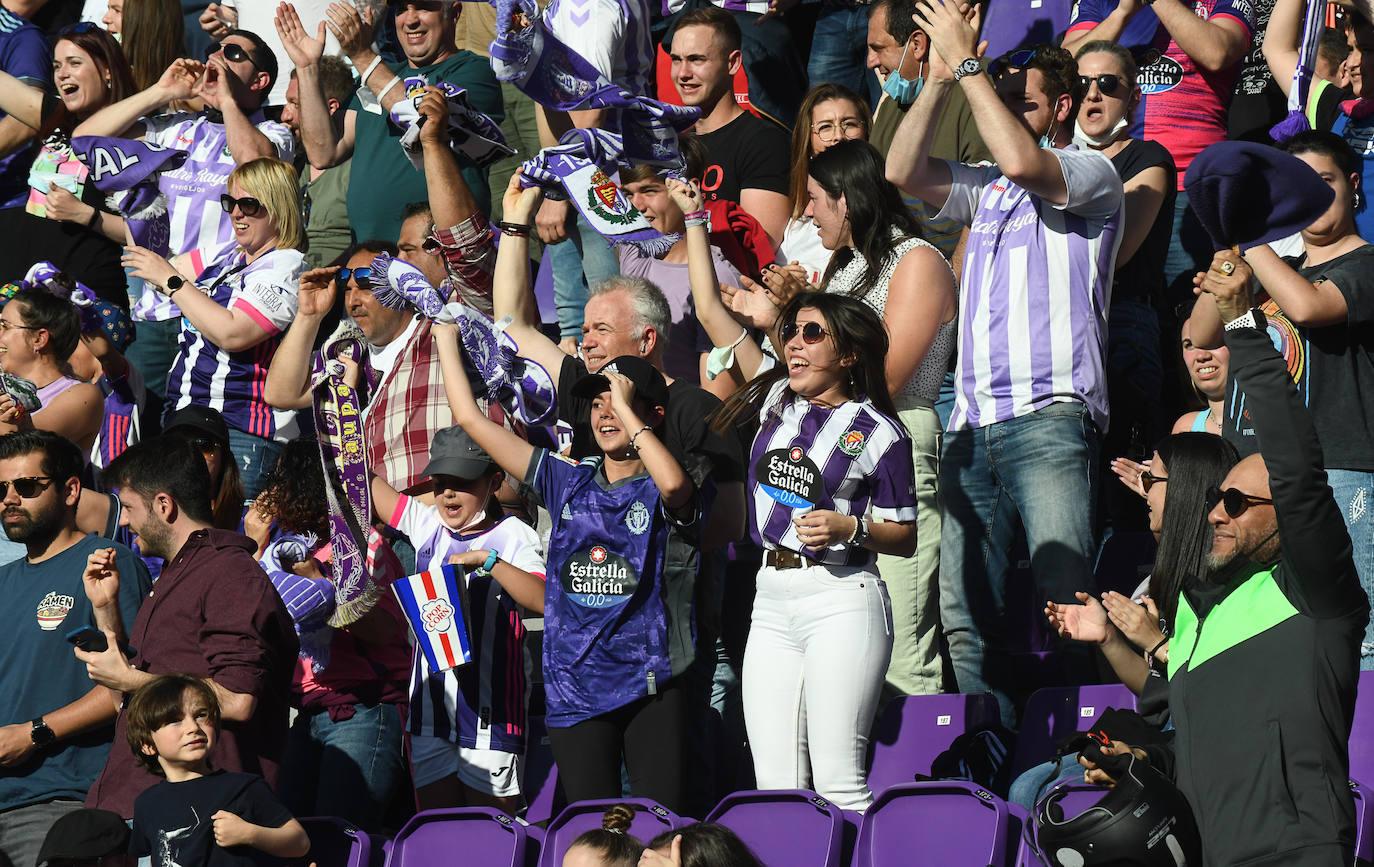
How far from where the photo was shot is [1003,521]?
5.91 m

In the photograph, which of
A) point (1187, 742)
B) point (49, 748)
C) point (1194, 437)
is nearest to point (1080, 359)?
point (1194, 437)

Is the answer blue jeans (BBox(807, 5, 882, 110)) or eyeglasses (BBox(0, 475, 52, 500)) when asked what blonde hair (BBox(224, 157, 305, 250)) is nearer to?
eyeglasses (BBox(0, 475, 52, 500))

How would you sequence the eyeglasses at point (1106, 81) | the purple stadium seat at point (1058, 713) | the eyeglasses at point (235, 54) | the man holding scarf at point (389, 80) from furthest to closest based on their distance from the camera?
the eyeglasses at point (235, 54)
the man holding scarf at point (389, 80)
the eyeglasses at point (1106, 81)
the purple stadium seat at point (1058, 713)

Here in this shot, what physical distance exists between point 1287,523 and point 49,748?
13.2ft

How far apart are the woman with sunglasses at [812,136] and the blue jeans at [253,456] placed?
2.36m

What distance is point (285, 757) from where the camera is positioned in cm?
598

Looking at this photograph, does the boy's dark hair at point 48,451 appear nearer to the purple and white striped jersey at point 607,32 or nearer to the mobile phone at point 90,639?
the mobile phone at point 90,639

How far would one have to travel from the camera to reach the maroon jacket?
509 centimetres

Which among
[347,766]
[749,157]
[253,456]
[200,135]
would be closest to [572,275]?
[749,157]

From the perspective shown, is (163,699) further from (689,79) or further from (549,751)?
(689,79)

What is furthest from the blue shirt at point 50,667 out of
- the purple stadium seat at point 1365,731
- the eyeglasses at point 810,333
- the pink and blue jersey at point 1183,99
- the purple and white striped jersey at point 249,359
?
the pink and blue jersey at point 1183,99

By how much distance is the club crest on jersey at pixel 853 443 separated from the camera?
5.14 m

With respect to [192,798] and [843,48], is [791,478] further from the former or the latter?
[843,48]

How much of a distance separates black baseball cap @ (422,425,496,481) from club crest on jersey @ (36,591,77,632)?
129cm
